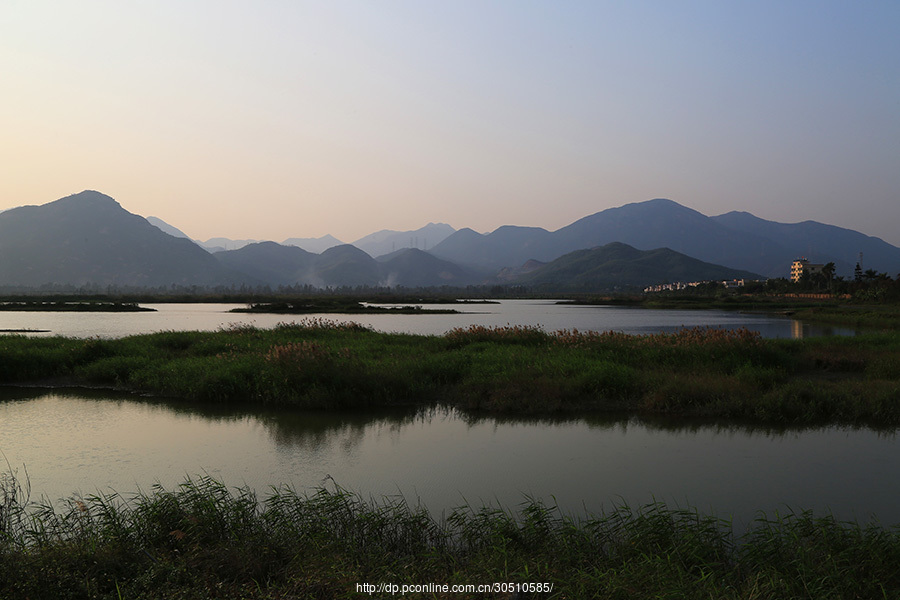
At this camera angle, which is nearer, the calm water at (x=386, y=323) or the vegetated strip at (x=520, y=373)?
the vegetated strip at (x=520, y=373)

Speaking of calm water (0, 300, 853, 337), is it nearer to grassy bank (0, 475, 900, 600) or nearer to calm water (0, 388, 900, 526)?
calm water (0, 388, 900, 526)

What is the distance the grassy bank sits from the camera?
601 cm

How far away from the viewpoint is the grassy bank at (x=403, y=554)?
19.7ft

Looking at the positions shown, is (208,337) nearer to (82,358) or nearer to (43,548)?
(82,358)

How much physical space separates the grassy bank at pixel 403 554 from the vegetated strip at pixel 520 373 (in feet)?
29.3

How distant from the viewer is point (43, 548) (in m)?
6.67

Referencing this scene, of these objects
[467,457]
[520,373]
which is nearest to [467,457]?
[467,457]

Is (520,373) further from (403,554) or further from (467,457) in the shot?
(403,554)

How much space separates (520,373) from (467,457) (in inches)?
296

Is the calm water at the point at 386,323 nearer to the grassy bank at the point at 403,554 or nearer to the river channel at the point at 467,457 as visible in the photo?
the river channel at the point at 467,457

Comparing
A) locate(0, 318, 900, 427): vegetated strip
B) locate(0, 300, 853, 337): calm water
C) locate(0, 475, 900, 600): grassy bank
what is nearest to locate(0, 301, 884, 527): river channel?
locate(0, 318, 900, 427): vegetated strip

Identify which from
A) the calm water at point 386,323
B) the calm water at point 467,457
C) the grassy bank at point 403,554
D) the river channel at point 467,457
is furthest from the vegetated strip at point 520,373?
the calm water at point 386,323

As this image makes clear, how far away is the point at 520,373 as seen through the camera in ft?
67.1

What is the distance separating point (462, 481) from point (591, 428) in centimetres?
600
